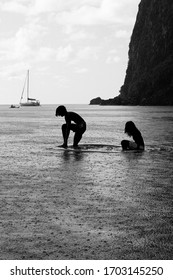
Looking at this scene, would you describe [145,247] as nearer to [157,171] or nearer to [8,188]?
[8,188]

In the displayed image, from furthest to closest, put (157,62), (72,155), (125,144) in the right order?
(157,62) → (125,144) → (72,155)

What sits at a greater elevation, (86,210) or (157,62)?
(157,62)

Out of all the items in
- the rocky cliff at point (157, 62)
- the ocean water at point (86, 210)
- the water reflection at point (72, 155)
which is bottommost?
the water reflection at point (72, 155)

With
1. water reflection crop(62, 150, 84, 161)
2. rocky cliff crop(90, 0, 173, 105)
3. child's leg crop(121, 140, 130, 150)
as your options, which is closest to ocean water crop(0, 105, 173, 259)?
water reflection crop(62, 150, 84, 161)

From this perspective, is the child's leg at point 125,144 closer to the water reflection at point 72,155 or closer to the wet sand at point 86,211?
the water reflection at point 72,155

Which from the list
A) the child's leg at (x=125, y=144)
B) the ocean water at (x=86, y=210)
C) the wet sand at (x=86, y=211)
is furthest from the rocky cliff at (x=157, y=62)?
the wet sand at (x=86, y=211)

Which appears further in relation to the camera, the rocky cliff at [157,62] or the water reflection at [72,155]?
the rocky cliff at [157,62]

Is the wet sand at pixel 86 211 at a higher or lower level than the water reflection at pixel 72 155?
higher

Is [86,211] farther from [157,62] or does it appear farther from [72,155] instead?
[157,62]

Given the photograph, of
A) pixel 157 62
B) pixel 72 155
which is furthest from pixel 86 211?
pixel 157 62

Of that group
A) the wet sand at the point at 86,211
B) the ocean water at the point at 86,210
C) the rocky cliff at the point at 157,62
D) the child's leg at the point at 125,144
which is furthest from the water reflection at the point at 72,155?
the rocky cliff at the point at 157,62

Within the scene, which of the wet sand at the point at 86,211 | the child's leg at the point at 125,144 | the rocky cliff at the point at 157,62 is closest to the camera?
the wet sand at the point at 86,211

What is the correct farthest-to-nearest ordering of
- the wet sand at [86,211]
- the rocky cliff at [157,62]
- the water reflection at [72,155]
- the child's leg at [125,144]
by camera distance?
the rocky cliff at [157,62] < the child's leg at [125,144] < the water reflection at [72,155] < the wet sand at [86,211]
